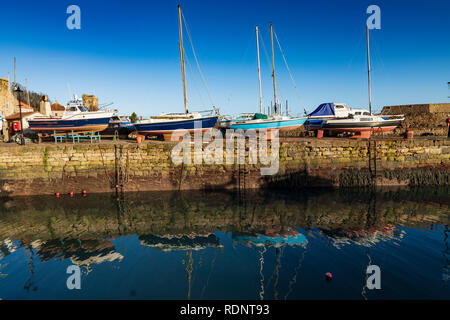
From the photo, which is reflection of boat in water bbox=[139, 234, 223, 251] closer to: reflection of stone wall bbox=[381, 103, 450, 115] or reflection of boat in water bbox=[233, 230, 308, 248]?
reflection of boat in water bbox=[233, 230, 308, 248]

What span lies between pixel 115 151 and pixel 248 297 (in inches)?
477

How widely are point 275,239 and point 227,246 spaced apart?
5.75 ft

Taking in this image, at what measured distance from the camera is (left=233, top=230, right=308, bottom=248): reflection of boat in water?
8.24m

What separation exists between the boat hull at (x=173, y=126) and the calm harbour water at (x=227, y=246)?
648 centimetres

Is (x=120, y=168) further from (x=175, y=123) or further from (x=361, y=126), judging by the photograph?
(x=361, y=126)

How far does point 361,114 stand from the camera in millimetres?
22672

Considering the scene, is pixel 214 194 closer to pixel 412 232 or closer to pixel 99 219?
pixel 99 219

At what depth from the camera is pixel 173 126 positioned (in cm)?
1816

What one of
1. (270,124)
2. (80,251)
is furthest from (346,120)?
(80,251)

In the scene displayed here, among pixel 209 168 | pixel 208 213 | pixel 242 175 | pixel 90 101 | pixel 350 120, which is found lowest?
pixel 208 213

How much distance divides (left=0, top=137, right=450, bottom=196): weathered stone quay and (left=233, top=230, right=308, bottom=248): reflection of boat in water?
6131 millimetres

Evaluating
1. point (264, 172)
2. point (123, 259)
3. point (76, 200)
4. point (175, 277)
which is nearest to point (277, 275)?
point (175, 277)

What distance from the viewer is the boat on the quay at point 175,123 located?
59.3ft
